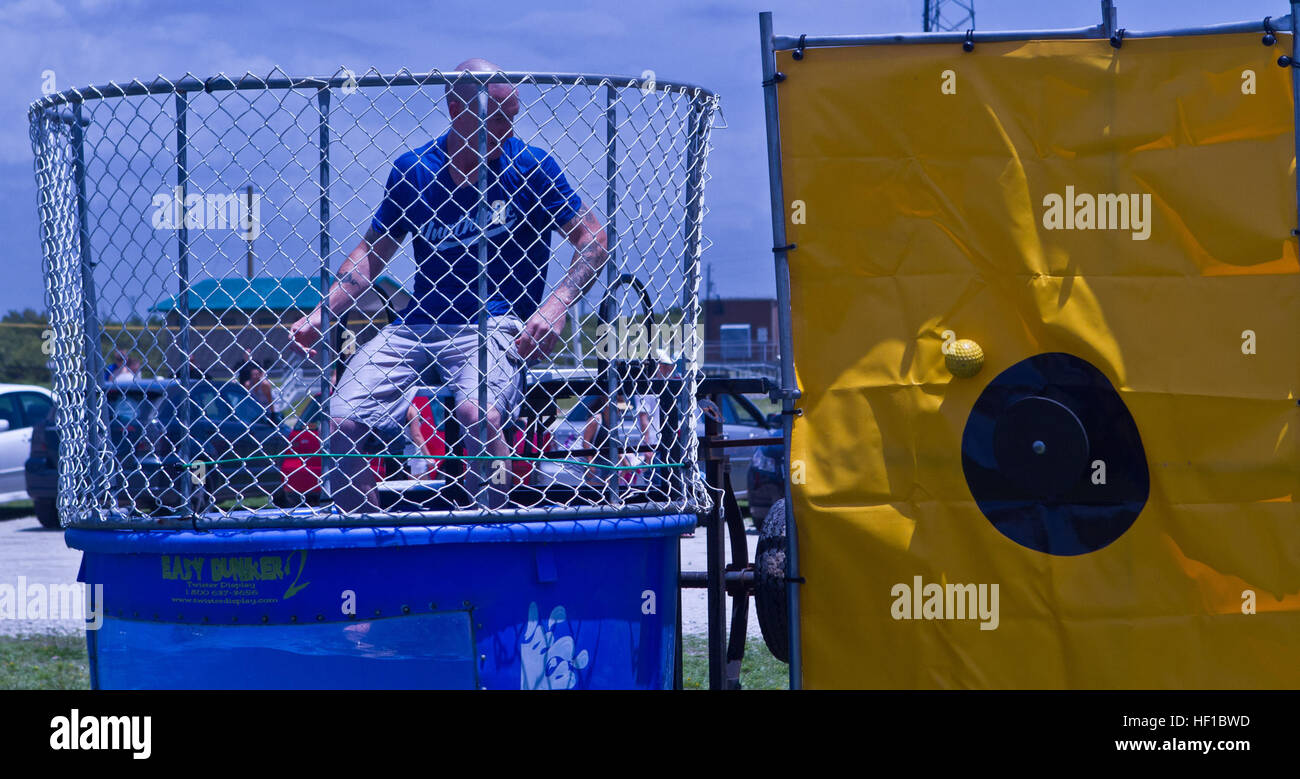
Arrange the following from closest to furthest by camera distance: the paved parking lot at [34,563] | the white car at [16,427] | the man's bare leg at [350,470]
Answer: the man's bare leg at [350,470], the paved parking lot at [34,563], the white car at [16,427]

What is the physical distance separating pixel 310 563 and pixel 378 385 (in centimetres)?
67

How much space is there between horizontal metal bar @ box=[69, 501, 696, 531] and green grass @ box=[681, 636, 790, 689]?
2.05 meters

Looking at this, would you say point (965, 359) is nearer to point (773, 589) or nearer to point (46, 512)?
point (773, 589)

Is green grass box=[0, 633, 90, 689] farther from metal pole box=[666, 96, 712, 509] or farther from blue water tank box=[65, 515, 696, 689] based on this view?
metal pole box=[666, 96, 712, 509]

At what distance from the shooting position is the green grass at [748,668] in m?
6.03

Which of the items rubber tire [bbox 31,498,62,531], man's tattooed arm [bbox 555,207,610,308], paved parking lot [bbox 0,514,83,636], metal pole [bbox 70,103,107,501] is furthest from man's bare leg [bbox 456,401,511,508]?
rubber tire [bbox 31,498,62,531]

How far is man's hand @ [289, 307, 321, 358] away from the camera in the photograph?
398 centimetres

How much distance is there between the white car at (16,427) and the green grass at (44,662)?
9.00 meters

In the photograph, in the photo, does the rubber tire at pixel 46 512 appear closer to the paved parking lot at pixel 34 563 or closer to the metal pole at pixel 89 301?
the paved parking lot at pixel 34 563

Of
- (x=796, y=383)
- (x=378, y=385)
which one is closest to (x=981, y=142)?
(x=796, y=383)

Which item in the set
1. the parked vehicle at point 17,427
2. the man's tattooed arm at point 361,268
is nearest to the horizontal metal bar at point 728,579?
the man's tattooed arm at point 361,268

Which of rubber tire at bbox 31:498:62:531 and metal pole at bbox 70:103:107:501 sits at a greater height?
metal pole at bbox 70:103:107:501

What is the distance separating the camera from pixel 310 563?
145 inches

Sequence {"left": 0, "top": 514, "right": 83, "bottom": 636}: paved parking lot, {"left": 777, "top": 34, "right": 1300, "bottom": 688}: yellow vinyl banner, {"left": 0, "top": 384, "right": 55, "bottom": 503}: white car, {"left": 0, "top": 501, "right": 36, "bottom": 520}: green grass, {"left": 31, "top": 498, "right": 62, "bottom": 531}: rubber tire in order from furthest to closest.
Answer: {"left": 0, "top": 501, "right": 36, "bottom": 520}: green grass → {"left": 0, "top": 384, "right": 55, "bottom": 503}: white car → {"left": 31, "top": 498, "right": 62, "bottom": 531}: rubber tire → {"left": 0, "top": 514, "right": 83, "bottom": 636}: paved parking lot → {"left": 777, "top": 34, "right": 1300, "bottom": 688}: yellow vinyl banner
